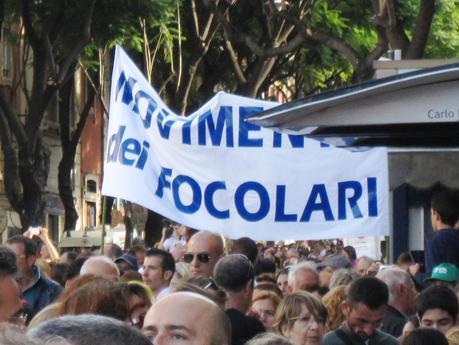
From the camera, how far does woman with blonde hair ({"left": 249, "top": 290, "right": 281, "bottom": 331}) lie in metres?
8.67

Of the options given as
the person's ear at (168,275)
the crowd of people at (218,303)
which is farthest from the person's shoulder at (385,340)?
the person's ear at (168,275)

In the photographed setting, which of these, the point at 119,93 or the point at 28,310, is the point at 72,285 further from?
the point at 119,93

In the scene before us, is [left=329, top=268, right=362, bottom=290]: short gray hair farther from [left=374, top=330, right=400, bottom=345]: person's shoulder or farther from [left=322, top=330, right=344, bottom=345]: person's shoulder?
[left=322, top=330, right=344, bottom=345]: person's shoulder

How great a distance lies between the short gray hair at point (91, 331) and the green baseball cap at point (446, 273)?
565 centimetres

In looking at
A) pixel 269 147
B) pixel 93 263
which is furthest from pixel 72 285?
pixel 269 147

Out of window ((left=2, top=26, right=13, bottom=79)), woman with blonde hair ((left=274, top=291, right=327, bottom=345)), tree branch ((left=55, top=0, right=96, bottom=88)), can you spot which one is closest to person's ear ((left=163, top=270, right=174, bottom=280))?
woman with blonde hair ((left=274, top=291, right=327, bottom=345))

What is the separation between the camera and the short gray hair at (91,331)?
3092 mm

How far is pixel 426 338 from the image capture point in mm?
6223

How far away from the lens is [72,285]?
21.4ft

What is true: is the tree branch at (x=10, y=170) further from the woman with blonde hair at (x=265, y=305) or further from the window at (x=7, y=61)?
the woman with blonde hair at (x=265, y=305)

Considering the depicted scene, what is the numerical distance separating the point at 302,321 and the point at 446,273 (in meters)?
1.56

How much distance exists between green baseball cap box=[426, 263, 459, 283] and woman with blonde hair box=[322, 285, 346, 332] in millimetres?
561

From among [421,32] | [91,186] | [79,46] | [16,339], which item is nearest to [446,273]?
A: [16,339]

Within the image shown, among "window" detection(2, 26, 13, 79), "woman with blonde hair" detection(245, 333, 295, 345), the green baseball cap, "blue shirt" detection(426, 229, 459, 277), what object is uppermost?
"window" detection(2, 26, 13, 79)
